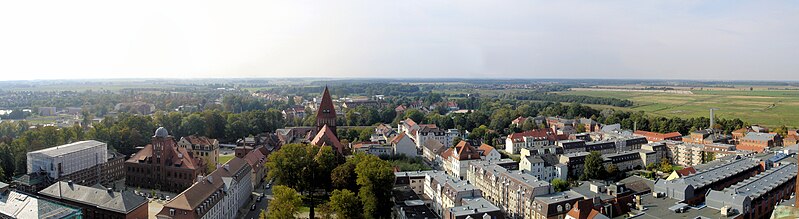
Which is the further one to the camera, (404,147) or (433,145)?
(433,145)

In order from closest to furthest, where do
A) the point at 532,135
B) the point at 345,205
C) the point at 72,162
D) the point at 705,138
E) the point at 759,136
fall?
1. the point at 345,205
2. the point at 72,162
3. the point at 759,136
4. the point at 705,138
5. the point at 532,135

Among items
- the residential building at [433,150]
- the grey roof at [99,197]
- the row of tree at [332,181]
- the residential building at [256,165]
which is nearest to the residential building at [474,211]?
the row of tree at [332,181]

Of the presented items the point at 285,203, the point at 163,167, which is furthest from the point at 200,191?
the point at 163,167

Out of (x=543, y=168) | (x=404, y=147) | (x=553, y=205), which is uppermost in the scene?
(x=404, y=147)

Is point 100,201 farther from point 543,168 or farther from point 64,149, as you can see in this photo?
point 543,168

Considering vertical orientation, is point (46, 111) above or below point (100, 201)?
above

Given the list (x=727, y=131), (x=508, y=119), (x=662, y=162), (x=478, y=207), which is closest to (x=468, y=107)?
(x=508, y=119)

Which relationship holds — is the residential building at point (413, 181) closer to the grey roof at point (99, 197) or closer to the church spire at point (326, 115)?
the church spire at point (326, 115)
